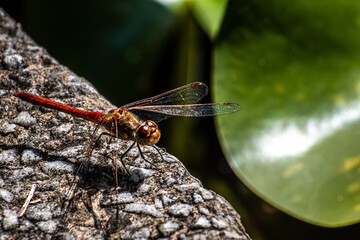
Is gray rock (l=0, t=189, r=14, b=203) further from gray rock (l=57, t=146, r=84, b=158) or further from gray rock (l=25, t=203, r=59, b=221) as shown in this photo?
gray rock (l=57, t=146, r=84, b=158)

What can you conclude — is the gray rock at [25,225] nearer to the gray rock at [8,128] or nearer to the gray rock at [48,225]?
the gray rock at [48,225]

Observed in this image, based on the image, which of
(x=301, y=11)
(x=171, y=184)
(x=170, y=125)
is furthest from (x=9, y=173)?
(x=301, y=11)

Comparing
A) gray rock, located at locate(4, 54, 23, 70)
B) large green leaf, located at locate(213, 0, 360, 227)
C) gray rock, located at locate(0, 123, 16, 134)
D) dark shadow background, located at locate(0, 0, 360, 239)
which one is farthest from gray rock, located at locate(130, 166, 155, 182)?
dark shadow background, located at locate(0, 0, 360, 239)

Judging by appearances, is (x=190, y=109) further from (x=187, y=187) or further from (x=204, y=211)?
(x=204, y=211)

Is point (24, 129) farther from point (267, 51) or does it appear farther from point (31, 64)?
point (267, 51)

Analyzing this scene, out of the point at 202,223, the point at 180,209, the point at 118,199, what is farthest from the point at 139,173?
the point at 202,223

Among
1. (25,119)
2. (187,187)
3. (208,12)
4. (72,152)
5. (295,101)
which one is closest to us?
(187,187)

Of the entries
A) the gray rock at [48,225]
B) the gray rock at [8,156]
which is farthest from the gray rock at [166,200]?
the gray rock at [8,156]
